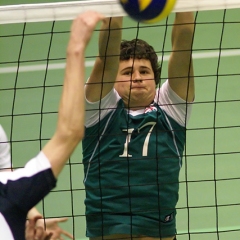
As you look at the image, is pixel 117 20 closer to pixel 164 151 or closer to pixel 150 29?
pixel 164 151

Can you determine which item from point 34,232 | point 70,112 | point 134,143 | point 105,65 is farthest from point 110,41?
point 70,112

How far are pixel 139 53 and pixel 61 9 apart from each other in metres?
0.30

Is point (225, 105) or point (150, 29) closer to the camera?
point (225, 105)

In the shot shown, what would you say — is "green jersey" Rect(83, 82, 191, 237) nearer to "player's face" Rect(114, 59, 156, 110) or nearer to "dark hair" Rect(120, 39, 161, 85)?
"player's face" Rect(114, 59, 156, 110)

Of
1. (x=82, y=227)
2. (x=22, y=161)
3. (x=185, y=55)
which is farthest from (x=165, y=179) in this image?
(x=22, y=161)

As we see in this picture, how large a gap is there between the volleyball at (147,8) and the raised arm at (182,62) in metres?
0.30

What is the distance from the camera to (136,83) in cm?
206

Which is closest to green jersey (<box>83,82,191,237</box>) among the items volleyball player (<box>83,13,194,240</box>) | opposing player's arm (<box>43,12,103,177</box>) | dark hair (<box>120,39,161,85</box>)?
volleyball player (<box>83,13,194,240</box>)

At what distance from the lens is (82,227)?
302cm

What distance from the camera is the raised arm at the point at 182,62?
80.7 inches

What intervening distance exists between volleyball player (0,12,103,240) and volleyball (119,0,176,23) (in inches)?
15.5

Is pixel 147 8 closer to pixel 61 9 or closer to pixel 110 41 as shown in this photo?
pixel 110 41

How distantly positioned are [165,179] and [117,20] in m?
0.56

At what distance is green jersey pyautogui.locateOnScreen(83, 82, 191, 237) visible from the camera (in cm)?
201
